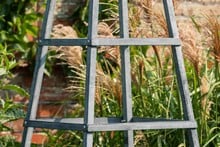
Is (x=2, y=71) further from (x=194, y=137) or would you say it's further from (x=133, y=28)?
(x=194, y=137)

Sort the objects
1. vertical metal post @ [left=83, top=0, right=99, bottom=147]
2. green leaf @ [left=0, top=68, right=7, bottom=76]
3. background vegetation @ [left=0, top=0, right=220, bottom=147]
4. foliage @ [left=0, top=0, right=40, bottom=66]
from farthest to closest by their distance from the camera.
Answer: foliage @ [left=0, top=0, right=40, bottom=66] < green leaf @ [left=0, top=68, right=7, bottom=76] < background vegetation @ [left=0, top=0, right=220, bottom=147] < vertical metal post @ [left=83, top=0, right=99, bottom=147]

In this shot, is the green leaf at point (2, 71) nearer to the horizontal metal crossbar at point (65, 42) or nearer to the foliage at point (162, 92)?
the foliage at point (162, 92)

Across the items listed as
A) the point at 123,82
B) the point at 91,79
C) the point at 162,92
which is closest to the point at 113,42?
the point at 91,79

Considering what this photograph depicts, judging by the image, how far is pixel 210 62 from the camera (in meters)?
3.21

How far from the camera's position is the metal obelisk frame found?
7.04ft

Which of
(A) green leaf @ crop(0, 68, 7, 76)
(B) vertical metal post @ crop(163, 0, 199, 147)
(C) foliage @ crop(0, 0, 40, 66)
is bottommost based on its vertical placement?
(B) vertical metal post @ crop(163, 0, 199, 147)

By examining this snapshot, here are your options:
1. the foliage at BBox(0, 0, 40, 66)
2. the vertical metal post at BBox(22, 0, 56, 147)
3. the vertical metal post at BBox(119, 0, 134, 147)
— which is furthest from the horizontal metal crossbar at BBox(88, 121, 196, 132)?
the foliage at BBox(0, 0, 40, 66)

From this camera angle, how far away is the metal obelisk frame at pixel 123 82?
2.14 metres

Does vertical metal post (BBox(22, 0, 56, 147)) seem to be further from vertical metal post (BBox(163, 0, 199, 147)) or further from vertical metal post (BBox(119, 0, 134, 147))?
vertical metal post (BBox(163, 0, 199, 147))

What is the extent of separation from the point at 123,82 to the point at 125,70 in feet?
0.17

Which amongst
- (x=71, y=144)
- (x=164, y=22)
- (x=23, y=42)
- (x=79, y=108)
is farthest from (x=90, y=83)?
(x=23, y=42)

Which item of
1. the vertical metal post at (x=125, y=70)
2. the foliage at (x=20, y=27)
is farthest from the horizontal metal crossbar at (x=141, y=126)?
the foliage at (x=20, y=27)

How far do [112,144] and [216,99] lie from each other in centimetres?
49

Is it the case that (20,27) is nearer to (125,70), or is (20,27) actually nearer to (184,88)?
(125,70)
